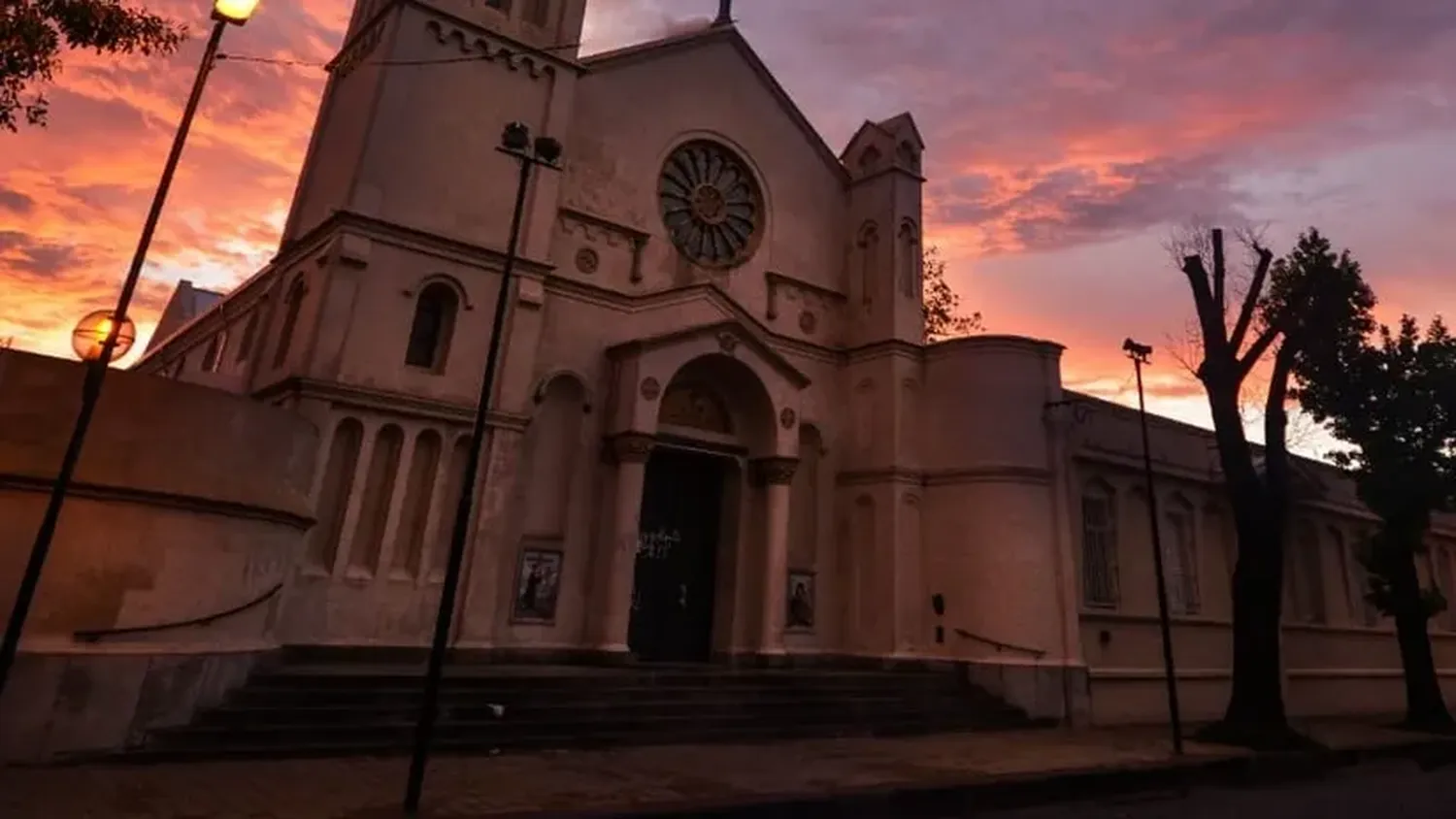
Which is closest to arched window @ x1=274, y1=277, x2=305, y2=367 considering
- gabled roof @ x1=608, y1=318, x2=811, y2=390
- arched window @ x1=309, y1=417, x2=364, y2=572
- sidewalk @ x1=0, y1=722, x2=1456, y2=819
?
arched window @ x1=309, y1=417, x2=364, y2=572

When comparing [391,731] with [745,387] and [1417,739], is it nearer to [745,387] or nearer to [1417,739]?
[745,387]

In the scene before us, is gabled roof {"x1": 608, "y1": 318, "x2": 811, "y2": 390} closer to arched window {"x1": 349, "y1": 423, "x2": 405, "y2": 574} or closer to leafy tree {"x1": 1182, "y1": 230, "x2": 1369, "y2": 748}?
arched window {"x1": 349, "y1": 423, "x2": 405, "y2": 574}

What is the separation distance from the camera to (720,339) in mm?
17016

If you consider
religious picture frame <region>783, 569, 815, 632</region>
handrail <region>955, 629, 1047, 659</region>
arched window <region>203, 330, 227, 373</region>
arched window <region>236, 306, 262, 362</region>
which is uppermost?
arched window <region>203, 330, 227, 373</region>

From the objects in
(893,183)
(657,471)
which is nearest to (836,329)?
(893,183)

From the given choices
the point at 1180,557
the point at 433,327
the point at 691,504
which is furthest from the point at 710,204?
the point at 1180,557

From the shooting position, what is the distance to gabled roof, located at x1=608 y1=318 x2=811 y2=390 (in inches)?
631

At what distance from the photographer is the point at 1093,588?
18984 millimetres

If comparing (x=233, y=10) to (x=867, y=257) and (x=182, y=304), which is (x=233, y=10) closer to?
(x=867, y=257)

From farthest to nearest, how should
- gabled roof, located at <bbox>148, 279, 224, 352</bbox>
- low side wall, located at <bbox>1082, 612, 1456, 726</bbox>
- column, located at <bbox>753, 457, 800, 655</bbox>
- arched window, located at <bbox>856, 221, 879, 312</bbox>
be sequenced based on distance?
1. gabled roof, located at <bbox>148, 279, 224, 352</bbox>
2. arched window, located at <bbox>856, 221, 879, 312</bbox>
3. low side wall, located at <bbox>1082, 612, 1456, 726</bbox>
4. column, located at <bbox>753, 457, 800, 655</bbox>

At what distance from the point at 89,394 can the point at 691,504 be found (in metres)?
11.7

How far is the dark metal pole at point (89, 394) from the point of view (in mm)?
6992

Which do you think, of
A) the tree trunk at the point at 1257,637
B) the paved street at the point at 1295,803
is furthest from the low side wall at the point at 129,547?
the tree trunk at the point at 1257,637

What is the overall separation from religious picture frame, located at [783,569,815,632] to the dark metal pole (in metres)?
12.8
